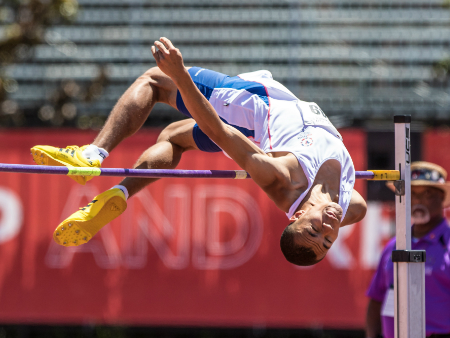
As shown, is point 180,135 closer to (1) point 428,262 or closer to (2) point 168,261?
(1) point 428,262

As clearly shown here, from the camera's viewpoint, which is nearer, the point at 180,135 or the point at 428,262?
the point at 180,135

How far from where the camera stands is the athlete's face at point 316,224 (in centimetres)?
308

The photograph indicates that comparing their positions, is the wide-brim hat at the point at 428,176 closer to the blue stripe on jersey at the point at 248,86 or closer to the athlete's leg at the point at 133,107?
the blue stripe on jersey at the point at 248,86

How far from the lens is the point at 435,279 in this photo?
3.89 meters

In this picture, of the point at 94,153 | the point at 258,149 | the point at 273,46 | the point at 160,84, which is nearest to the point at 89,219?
the point at 94,153

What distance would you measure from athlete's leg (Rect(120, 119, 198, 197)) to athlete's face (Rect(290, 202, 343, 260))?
924 millimetres

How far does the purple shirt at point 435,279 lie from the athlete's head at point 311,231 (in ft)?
3.44

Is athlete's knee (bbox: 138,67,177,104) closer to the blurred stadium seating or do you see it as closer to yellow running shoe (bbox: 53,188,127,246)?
yellow running shoe (bbox: 53,188,127,246)

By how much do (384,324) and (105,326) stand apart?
348 centimetres

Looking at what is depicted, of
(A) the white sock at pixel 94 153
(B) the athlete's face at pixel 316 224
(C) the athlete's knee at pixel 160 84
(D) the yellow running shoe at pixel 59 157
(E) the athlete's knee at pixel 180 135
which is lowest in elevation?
(B) the athlete's face at pixel 316 224

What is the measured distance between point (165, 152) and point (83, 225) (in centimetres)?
70

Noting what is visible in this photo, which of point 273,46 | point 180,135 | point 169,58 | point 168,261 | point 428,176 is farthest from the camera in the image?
point 273,46

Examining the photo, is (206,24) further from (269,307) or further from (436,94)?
(269,307)

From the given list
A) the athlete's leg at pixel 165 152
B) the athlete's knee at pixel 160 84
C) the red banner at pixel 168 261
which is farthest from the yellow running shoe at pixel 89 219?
the red banner at pixel 168 261
